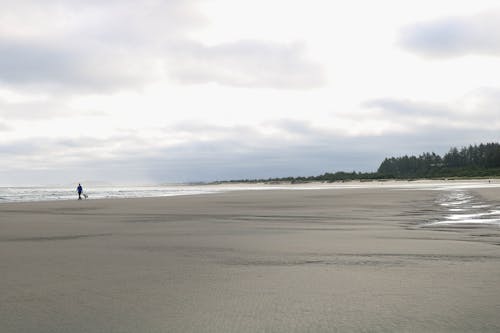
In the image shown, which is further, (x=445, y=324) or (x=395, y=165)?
(x=395, y=165)

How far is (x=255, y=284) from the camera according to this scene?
15.4 ft

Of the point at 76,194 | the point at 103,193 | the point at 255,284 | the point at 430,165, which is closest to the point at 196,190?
the point at 103,193

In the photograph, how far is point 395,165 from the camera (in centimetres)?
12975

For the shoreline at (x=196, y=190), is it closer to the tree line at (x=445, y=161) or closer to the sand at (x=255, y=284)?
the sand at (x=255, y=284)

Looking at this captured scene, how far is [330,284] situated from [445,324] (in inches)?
55.8

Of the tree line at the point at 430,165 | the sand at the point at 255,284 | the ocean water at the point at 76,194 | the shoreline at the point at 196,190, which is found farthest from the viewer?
the tree line at the point at 430,165

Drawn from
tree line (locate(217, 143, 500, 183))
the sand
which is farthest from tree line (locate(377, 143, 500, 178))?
the sand

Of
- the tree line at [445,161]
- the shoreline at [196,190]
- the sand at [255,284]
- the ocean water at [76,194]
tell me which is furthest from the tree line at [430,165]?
the sand at [255,284]

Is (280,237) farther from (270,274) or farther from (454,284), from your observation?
(454,284)

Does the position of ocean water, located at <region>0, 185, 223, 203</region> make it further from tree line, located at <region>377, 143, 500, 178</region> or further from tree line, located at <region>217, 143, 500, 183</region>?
tree line, located at <region>377, 143, 500, 178</region>

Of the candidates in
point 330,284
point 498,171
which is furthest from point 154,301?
point 498,171

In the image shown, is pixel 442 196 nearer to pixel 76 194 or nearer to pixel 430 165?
pixel 76 194

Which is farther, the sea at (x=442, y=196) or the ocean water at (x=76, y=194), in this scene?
the ocean water at (x=76, y=194)

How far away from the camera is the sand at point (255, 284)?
3508mm
